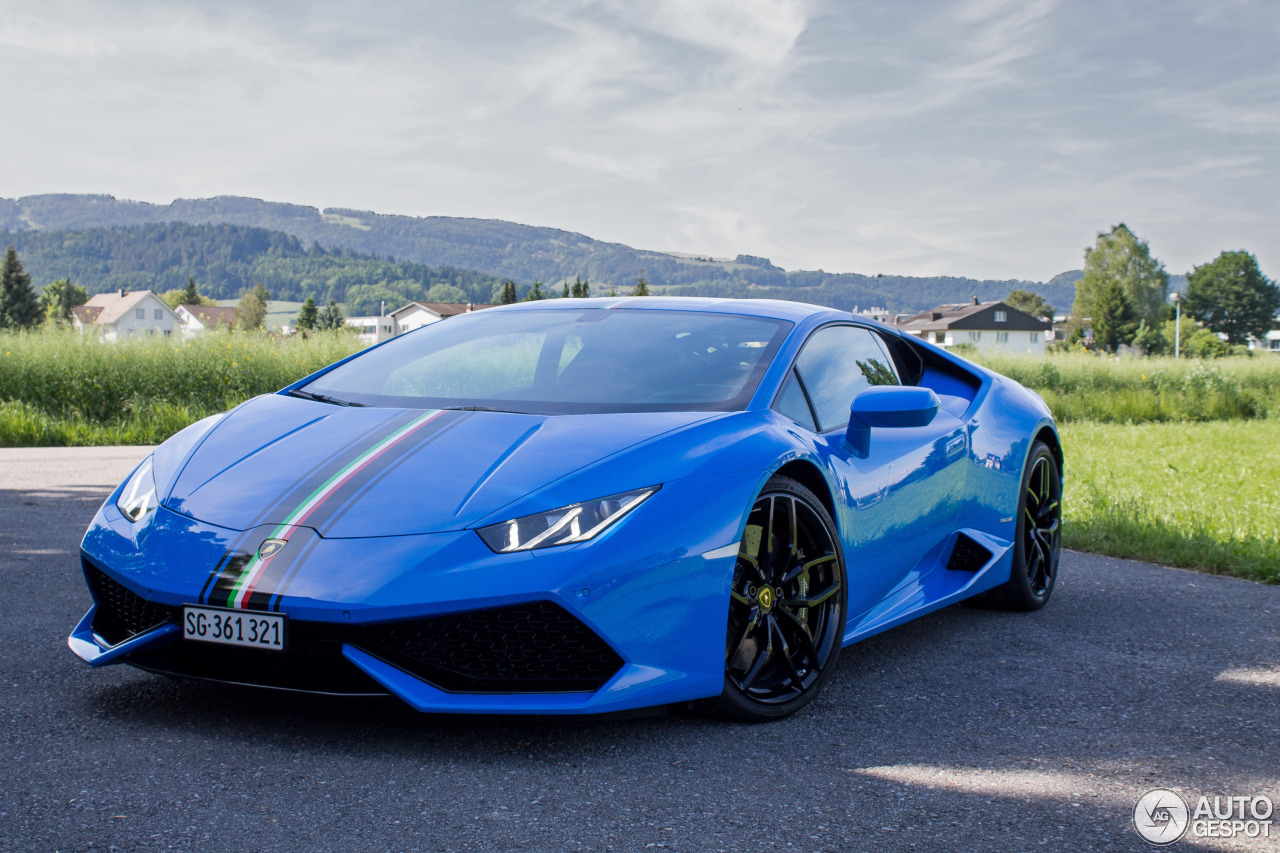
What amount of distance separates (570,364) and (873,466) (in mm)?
1047

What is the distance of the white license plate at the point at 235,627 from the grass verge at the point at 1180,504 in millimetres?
5058

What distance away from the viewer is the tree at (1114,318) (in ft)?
272

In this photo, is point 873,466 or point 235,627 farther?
point 873,466

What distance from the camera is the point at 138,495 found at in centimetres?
288

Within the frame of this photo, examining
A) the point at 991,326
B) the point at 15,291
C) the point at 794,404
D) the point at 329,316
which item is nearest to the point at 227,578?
the point at 794,404

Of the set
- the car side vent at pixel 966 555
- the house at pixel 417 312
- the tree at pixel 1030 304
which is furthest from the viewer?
the house at pixel 417 312

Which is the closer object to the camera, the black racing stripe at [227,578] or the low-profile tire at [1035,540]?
the black racing stripe at [227,578]

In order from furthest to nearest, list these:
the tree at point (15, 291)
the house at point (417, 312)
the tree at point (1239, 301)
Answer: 1. the house at point (417, 312)
2. the tree at point (1239, 301)
3. the tree at point (15, 291)

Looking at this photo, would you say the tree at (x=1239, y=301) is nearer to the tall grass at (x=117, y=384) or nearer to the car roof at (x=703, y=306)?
the tall grass at (x=117, y=384)

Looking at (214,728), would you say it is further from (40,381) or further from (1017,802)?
(40,381)

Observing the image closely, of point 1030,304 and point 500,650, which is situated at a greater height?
point 1030,304

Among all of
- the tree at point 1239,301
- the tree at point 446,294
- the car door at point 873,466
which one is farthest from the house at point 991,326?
the car door at point 873,466

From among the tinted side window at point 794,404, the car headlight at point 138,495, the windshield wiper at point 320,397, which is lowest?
the car headlight at point 138,495

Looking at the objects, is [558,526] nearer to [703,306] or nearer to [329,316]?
[703,306]
